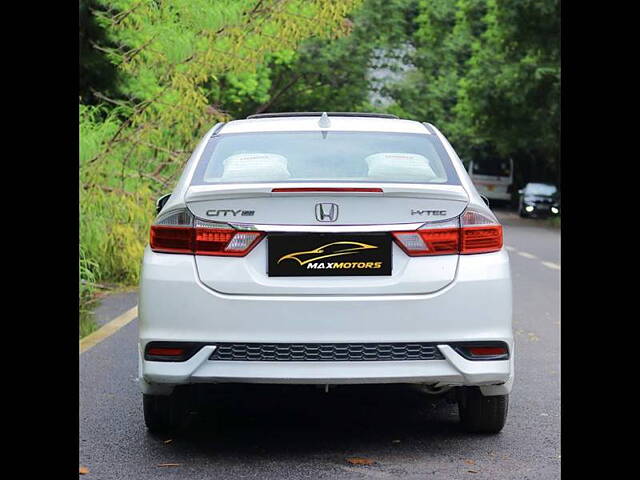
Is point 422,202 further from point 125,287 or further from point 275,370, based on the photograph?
point 125,287

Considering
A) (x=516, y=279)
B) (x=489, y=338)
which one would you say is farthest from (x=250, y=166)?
(x=516, y=279)

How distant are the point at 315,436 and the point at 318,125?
159cm

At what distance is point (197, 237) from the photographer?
5.33 metres

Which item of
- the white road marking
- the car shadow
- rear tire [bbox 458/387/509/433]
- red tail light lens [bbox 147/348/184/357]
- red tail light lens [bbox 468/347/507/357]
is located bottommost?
the white road marking

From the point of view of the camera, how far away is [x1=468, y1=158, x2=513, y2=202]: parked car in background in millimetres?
51625

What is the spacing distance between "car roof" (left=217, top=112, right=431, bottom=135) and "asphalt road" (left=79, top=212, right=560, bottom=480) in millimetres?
1373

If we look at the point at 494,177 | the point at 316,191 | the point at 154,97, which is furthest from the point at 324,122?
the point at 494,177

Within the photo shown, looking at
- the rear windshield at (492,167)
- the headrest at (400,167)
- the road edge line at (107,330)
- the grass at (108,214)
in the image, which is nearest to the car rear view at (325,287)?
the headrest at (400,167)

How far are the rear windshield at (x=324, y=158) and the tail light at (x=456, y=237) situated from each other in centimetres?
30

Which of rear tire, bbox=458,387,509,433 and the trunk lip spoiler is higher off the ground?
the trunk lip spoiler

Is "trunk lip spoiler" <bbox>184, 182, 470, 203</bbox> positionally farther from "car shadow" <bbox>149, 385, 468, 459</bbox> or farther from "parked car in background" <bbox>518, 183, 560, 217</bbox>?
"parked car in background" <bbox>518, 183, 560, 217</bbox>

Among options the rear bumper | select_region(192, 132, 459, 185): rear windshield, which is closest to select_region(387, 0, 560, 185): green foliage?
select_region(192, 132, 459, 185): rear windshield

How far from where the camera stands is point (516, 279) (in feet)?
50.7

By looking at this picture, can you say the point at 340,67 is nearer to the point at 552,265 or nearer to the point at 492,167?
the point at 492,167
